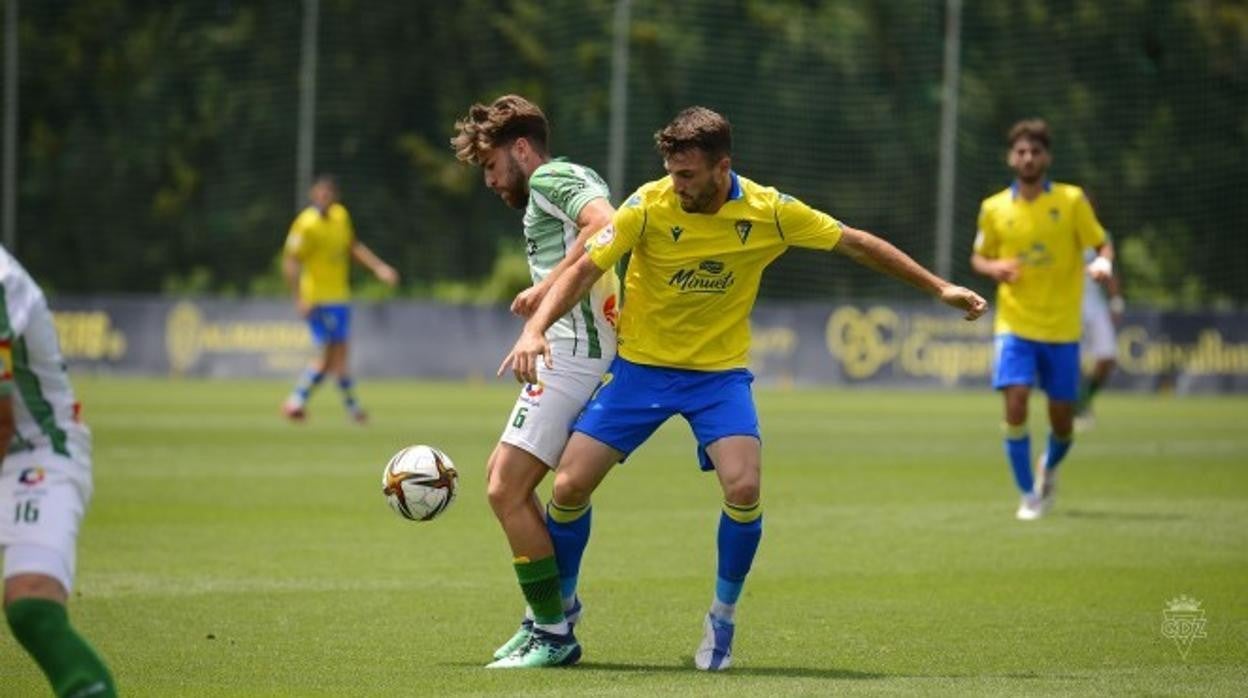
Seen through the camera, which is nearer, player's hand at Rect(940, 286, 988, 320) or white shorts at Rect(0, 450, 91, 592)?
white shorts at Rect(0, 450, 91, 592)

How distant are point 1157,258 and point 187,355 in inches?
719

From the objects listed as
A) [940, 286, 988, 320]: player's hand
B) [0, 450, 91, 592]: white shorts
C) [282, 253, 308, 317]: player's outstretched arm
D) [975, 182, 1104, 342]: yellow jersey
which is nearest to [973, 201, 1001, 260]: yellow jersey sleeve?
[975, 182, 1104, 342]: yellow jersey

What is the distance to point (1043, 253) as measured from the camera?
1456 cm

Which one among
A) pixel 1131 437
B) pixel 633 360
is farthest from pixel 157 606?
pixel 1131 437

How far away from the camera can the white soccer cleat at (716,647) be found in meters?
8.21

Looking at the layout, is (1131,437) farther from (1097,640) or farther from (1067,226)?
(1097,640)

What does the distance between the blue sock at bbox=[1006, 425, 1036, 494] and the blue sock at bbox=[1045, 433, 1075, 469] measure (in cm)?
17

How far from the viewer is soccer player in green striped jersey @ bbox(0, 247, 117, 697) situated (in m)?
5.88

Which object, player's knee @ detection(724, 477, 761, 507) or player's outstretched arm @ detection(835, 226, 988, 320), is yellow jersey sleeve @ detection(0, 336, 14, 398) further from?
player's outstretched arm @ detection(835, 226, 988, 320)

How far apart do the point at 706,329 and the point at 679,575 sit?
3029mm

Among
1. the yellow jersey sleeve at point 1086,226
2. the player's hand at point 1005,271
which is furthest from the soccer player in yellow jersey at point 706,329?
the yellow jersey sleeve at point 1086,226

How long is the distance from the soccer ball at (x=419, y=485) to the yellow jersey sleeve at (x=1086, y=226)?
708 centimetres

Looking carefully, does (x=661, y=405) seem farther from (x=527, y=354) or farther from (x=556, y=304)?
(x=527, y=354)

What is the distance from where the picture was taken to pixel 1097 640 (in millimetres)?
8938
